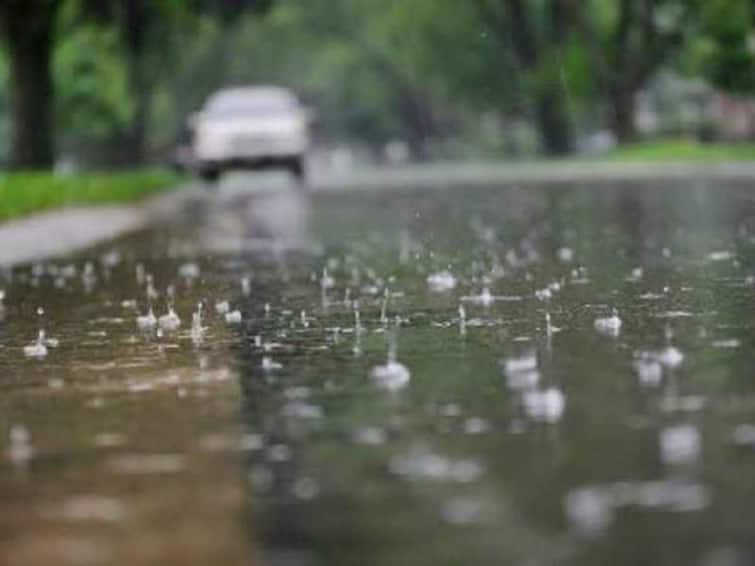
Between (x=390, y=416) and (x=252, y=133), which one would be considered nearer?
(x=390, y=416)

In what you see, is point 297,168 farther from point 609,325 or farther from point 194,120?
point 609,325

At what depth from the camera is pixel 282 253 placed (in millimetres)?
20672

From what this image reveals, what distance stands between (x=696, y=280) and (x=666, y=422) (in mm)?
7186

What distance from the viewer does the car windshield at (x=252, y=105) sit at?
4891 cm

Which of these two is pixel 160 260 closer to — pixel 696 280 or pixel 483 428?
pixel 696 280

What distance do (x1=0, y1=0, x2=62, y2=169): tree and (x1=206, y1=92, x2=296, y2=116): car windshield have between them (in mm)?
11094

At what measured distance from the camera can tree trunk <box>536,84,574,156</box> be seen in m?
73.3

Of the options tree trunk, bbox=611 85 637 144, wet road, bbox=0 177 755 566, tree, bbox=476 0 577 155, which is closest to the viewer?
wet road, bbox=0 177 755 566

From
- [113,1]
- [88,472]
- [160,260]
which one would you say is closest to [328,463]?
[88,472]

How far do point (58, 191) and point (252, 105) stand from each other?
59.8 ft

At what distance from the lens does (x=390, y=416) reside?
800cm

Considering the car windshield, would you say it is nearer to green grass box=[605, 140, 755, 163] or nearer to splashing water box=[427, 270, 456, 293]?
green grass box=[605, 140, 755, 163]

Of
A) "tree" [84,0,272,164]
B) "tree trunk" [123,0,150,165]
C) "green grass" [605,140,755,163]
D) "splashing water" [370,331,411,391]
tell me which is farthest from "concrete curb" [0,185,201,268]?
"green grass" [605,140,755,163]

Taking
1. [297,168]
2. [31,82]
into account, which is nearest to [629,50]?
[297,168]
